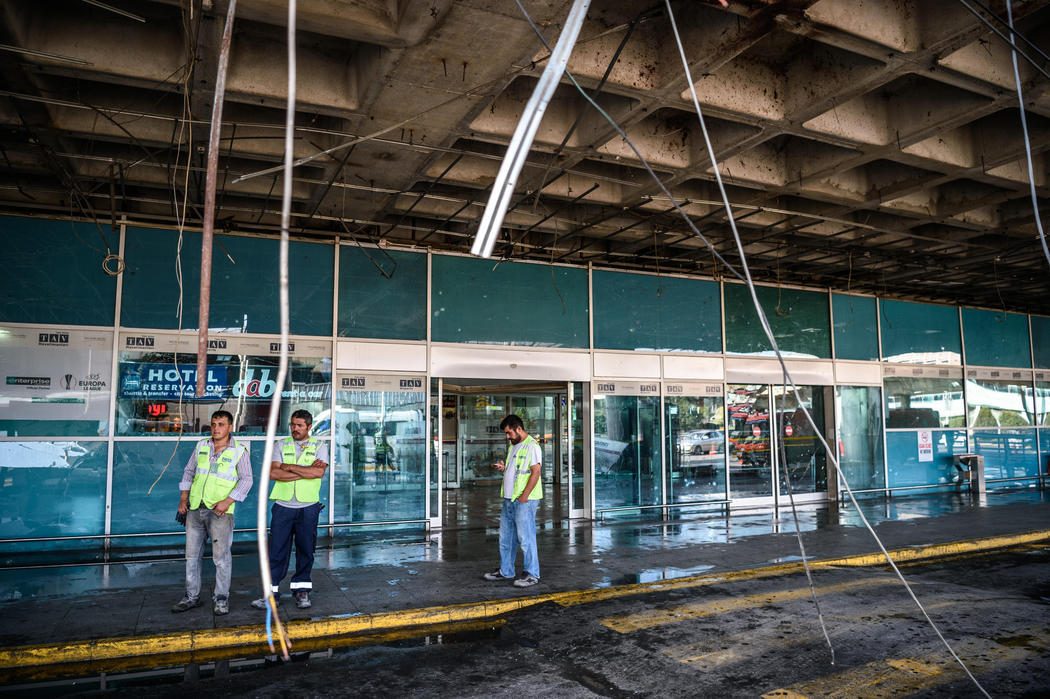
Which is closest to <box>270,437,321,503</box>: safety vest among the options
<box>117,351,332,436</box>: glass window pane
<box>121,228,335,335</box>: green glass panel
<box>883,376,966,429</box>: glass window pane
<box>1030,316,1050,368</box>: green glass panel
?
<box>117,351,332,436</box>: glass window pane

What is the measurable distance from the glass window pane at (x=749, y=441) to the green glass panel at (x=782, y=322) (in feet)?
3.16

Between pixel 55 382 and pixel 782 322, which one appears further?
pixel 782 322

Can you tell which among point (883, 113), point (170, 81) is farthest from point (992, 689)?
point (170, 81)

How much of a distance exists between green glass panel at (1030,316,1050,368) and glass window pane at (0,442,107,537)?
76.6 ft

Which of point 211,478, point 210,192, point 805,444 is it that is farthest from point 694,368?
point 210,192

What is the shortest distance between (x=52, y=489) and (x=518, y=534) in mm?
6835

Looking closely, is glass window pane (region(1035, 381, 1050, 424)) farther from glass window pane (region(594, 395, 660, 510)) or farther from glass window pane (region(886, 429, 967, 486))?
glass window pane (region(594, 395, 660, 510))

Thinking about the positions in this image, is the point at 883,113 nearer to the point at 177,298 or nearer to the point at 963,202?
the point at 963,202

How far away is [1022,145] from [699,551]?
688 centimetres

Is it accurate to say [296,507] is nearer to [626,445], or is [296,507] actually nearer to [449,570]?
[449,570]

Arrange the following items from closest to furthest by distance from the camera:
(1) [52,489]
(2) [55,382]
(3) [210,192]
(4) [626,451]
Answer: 1. (3) [210,192]
2. (1) [52,489]
3. (2) [55,382]
4. (4) [626,451]

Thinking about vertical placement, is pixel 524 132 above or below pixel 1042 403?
above

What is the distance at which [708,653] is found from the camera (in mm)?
5578

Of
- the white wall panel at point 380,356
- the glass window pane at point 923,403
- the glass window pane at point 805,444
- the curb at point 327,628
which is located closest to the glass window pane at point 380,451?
the white wall panel at point 380,356
